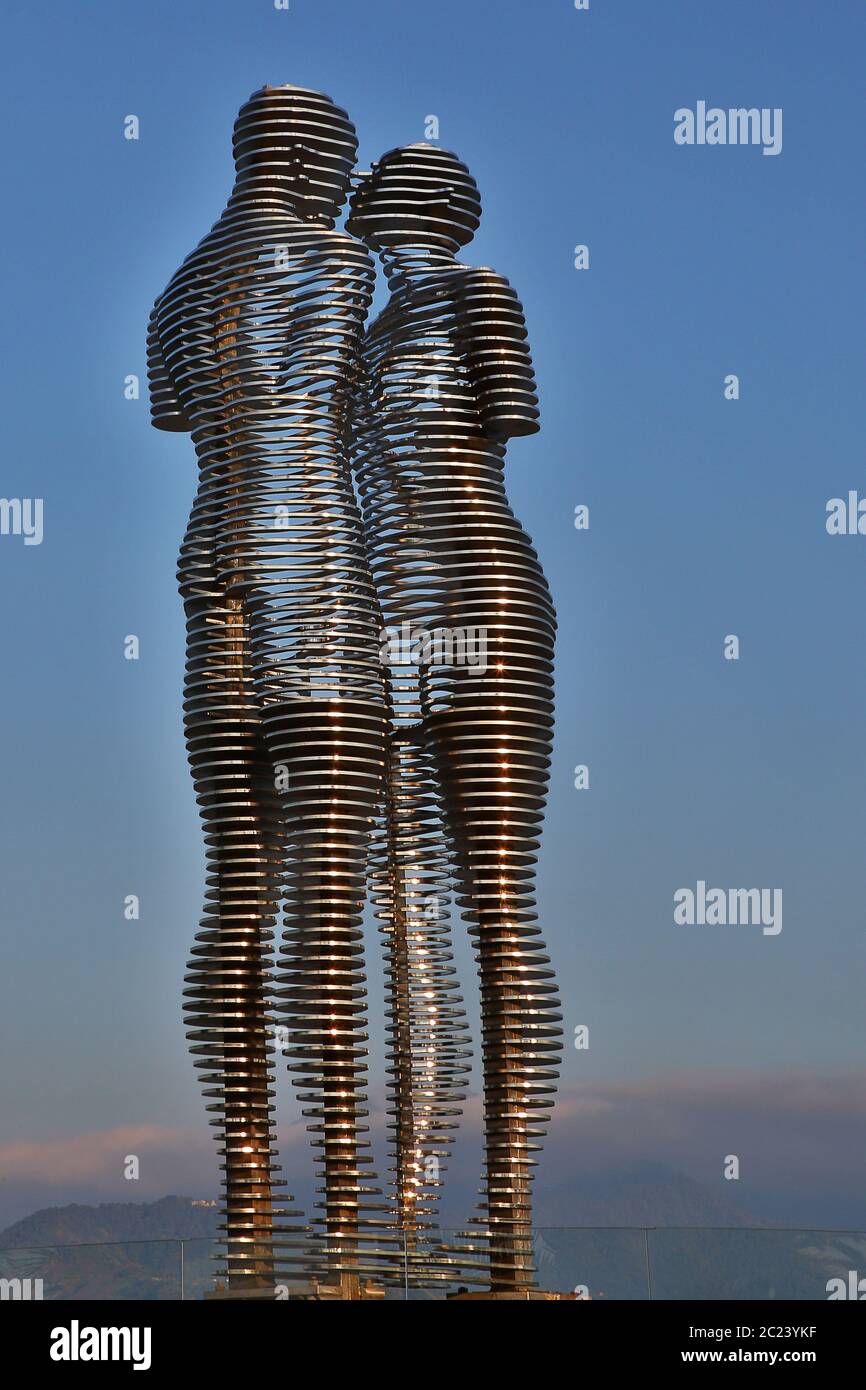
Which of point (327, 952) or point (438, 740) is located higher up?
point (438, 740)

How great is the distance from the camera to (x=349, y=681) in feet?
101

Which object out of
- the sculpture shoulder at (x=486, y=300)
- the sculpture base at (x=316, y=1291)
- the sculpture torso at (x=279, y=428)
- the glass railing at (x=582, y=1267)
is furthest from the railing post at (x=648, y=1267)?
the sculpture shoulder at (x=486, y=300)

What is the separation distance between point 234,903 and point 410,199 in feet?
30.6

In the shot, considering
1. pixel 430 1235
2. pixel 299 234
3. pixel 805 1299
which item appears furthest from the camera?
pixel 299 234

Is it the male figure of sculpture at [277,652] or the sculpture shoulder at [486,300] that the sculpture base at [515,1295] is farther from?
the sculpture shoulder at [486,300]

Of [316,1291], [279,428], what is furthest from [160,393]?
[316,1291]

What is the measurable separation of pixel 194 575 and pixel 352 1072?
21.7 feet


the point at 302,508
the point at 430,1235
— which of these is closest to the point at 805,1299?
the point at 430,1235

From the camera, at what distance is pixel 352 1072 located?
29.8m

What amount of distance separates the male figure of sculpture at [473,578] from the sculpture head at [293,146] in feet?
2.10

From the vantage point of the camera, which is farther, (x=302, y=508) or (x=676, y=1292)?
(x=302, y=508)

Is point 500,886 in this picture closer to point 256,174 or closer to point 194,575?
point 194,575
